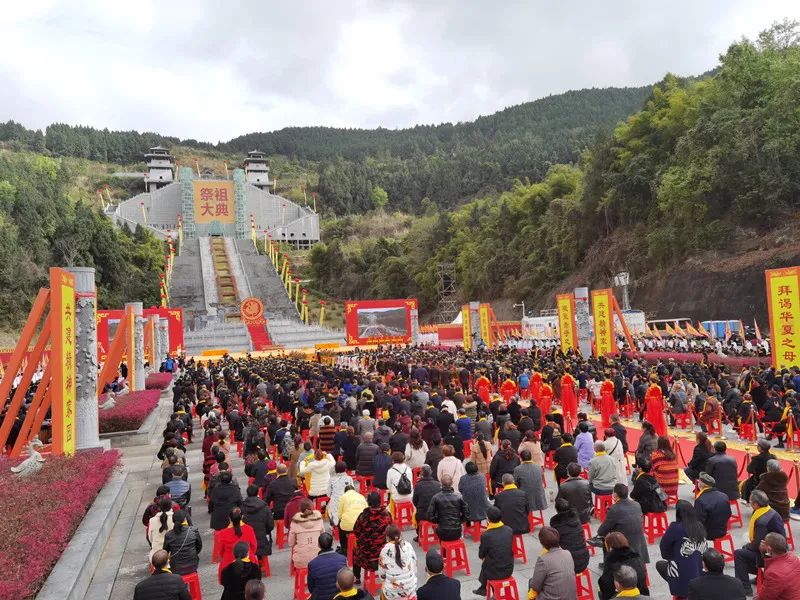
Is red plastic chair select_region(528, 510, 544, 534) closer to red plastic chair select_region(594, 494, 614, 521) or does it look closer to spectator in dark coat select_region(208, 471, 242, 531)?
red plastic chair select_region(594, 494, 614, 521)

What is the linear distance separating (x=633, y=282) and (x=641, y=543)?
32.2 meters

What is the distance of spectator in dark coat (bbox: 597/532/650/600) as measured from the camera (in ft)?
12.7

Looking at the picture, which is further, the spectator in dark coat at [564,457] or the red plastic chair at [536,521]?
the spectator in dark coat at [564,457]

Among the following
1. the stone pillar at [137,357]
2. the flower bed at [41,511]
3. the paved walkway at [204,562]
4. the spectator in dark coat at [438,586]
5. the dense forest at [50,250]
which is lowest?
the paved walkway at [204,562]

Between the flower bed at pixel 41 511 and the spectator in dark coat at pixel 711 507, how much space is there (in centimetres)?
524

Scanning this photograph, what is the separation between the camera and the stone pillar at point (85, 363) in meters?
9.95

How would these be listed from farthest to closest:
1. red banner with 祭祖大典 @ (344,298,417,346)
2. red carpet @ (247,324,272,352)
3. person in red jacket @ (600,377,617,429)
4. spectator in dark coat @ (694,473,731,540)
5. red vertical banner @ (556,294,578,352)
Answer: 1. red carpet @ (247,324,272,352)
2. red banner with 祭祖大典 @ (344,298,417,346)
3. red vertical banner @ (556,294,578,352)
4. person in red jacket @ (600,377,617,429)
5. spectator in dark coat @ (694,473,731,540)

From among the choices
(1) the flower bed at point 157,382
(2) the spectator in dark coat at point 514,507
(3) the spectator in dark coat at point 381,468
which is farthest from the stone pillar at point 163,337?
(2) the spectator in dark coat at point 514,507

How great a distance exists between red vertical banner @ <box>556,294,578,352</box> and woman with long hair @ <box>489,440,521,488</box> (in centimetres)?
1594

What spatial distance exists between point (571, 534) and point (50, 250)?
50413mm

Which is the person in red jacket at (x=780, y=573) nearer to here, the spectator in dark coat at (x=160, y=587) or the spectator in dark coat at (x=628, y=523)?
the spectator in dark coat at (x=628, y=523)

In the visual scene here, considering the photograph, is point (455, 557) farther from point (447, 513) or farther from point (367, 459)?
point (367, 459)

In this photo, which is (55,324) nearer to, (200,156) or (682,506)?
(682,506)

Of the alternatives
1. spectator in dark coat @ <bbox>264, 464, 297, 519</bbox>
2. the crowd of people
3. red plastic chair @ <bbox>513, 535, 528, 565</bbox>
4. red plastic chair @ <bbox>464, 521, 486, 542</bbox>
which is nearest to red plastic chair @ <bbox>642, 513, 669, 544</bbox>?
the crowd of people
